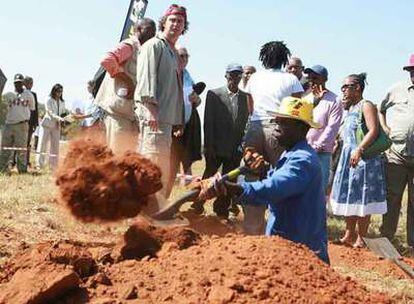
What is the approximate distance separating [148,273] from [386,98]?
5.51 meters

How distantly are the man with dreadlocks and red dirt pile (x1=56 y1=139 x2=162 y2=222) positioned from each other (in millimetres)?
2352

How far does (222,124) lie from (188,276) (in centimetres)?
546

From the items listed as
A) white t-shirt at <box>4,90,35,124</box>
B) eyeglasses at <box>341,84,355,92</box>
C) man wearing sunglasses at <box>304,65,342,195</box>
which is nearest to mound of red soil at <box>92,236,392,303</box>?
eyeglasses at <box>341,84,355,92</box>

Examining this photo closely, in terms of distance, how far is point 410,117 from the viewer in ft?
26.5

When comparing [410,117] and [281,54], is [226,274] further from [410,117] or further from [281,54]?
[410,117]

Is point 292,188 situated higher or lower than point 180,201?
higher

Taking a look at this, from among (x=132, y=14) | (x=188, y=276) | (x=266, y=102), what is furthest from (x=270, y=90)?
(x=132, y=14)

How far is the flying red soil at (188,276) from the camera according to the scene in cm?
335

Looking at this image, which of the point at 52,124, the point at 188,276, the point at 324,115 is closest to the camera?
the point at 188,276

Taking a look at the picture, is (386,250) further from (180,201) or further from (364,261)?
(180,201)

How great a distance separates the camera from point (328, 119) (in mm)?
8297

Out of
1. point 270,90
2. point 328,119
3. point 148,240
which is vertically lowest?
point 148,240

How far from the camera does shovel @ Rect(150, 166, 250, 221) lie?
13.9 feet

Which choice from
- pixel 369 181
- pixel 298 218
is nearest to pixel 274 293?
pixel 298 218
